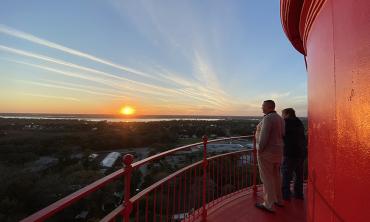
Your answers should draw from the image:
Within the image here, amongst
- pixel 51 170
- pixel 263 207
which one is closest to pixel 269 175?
pixel 263 207

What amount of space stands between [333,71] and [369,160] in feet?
2.57

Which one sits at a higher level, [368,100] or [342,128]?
[368,100]

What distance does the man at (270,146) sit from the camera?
14.5ft

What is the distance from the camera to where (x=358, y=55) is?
4.82ft

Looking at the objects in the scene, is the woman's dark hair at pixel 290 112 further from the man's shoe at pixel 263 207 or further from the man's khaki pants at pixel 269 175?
the man's shoe at pixel 263 207

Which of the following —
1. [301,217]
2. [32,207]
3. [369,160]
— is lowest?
[32,207]

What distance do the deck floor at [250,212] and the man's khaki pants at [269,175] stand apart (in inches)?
9.4

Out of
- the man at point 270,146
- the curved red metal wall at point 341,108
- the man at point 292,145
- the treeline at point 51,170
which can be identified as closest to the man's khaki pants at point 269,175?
the man at point 270,146

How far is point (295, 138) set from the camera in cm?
530

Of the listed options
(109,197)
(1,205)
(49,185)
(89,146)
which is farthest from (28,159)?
(109,197)

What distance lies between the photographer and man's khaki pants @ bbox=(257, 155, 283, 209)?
4.61 metres

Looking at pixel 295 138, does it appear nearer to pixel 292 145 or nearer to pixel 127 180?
pixel 292 145

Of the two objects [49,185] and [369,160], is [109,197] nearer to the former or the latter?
[49,185]

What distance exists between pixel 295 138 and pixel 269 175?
1.06 metres
